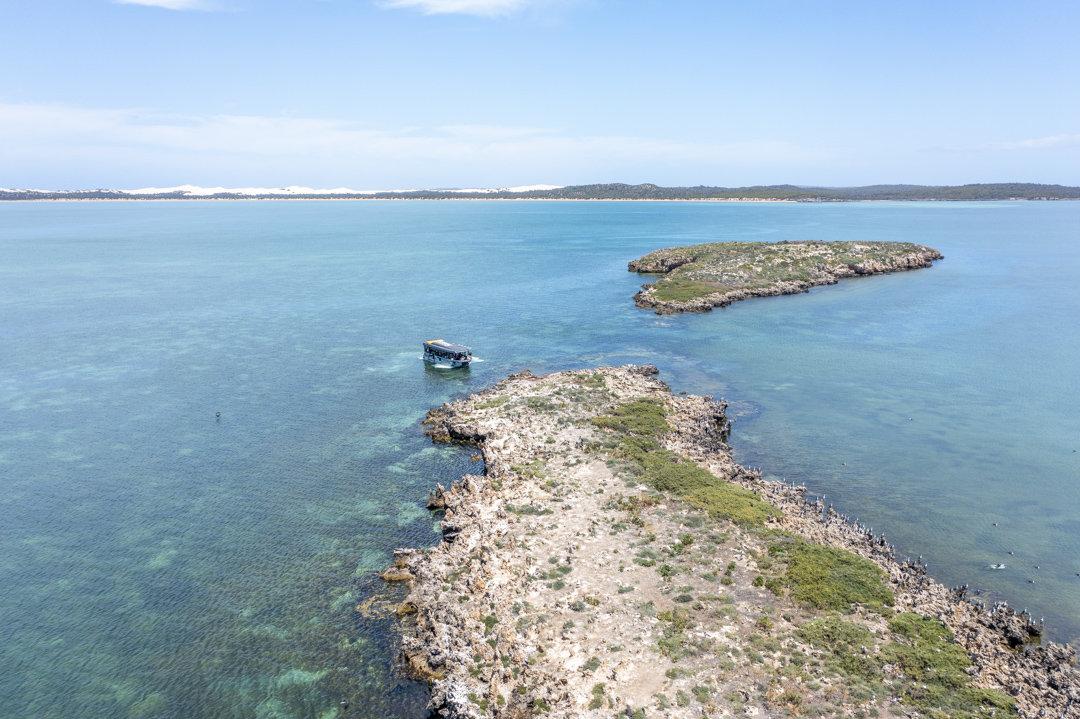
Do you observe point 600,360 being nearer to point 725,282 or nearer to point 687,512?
point 687,512

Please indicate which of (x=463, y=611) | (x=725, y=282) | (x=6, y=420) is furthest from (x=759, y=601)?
(x=725, y=282)

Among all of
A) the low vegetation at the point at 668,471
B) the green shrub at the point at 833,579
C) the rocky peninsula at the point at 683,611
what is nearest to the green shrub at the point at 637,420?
the low vegetation at the point at 668,471

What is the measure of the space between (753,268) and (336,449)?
335ft

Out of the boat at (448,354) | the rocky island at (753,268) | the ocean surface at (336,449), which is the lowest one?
the ocean surface at (336,449)

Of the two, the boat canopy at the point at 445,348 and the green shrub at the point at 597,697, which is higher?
the boat canopy at the point at 445,348

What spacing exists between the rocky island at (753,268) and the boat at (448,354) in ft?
143

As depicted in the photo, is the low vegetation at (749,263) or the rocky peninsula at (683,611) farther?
the low vegetation at (749,263)

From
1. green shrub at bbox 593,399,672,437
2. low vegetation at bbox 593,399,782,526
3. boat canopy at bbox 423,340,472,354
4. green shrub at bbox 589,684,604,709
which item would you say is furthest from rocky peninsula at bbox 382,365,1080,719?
boat canopy at bbox 423,340,472,354

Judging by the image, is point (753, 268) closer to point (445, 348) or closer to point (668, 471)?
point (445, 348)

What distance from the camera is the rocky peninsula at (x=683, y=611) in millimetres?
24734

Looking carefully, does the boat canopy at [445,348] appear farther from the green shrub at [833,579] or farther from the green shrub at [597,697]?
the green shrub at [597,697]

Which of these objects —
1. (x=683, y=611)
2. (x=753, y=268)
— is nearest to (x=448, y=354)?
(x=683, y=611)

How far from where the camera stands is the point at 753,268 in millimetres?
126062

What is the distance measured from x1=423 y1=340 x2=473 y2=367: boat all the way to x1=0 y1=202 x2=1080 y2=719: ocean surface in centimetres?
171
